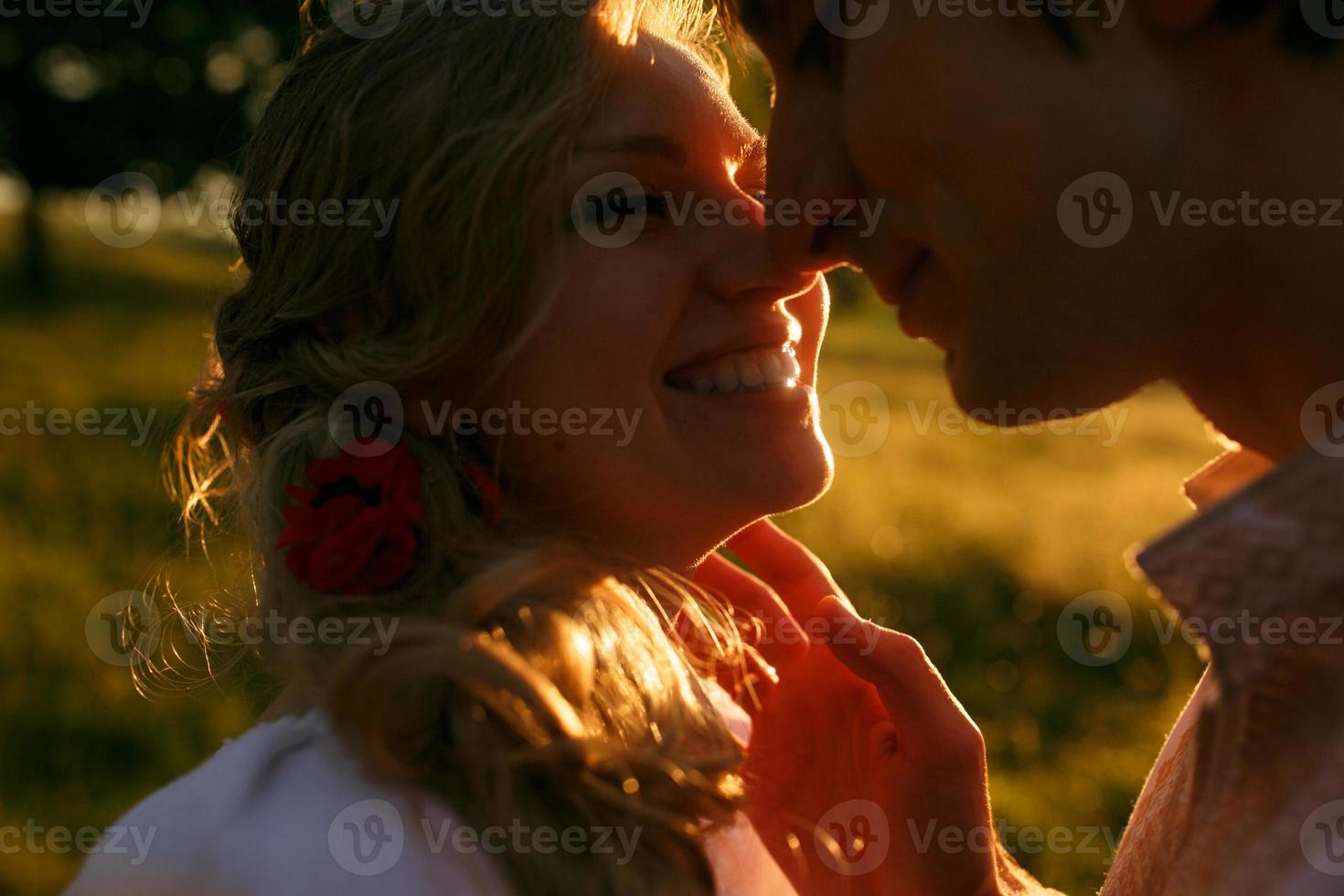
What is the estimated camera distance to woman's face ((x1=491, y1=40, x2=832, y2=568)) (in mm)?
2430

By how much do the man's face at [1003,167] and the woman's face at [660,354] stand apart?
42 centimetres

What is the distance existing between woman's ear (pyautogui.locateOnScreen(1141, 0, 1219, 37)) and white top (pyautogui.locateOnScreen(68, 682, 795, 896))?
1.49 meters

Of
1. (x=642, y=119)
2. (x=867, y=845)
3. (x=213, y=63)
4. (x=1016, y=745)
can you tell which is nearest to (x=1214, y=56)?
(x=642, y=119)

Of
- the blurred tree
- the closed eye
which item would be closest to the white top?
the closed eye

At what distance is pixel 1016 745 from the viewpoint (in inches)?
255

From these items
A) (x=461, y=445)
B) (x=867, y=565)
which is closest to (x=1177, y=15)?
(x=461, y=445)

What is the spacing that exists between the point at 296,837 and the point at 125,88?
2375cm

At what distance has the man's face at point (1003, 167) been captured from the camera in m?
1.77

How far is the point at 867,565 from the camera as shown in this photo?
8672mm

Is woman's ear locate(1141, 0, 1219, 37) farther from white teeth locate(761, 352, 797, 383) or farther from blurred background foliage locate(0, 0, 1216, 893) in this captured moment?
blurred background foliage locate(0, 0, 1216, 893)

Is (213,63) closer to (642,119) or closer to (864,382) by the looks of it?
(864,382)

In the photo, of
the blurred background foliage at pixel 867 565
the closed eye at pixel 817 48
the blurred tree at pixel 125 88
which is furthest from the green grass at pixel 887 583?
the blurred tree at pixel 125 88

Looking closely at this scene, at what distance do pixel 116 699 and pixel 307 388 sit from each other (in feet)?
12.7

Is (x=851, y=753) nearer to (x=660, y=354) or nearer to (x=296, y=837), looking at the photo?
(x=660, y=354)
